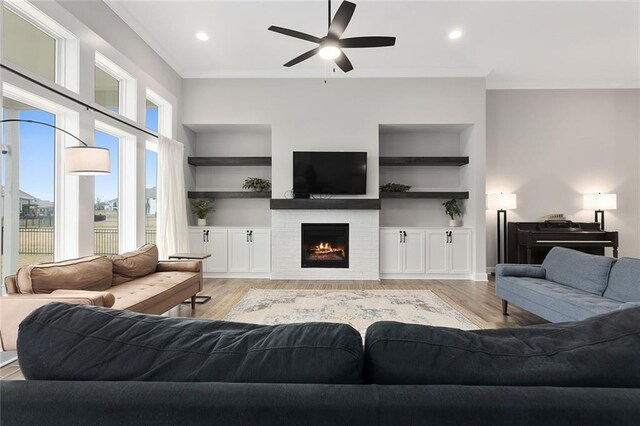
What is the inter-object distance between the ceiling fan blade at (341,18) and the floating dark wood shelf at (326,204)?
275cm

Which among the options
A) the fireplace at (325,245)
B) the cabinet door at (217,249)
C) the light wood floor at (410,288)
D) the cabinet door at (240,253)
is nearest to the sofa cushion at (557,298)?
the light wood floor at (410,288)

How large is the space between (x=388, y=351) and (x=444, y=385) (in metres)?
0.13

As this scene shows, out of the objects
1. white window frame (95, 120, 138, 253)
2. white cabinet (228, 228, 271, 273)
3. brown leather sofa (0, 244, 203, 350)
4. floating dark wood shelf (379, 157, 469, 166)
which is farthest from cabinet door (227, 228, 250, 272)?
floating dark wood shelf (379, 157, 469, 166)

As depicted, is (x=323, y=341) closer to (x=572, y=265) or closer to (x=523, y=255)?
(x=572, y=265)

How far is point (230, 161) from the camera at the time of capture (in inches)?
224

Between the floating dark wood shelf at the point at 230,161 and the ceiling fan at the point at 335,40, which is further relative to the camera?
the floating dark wood shelf at the point at 230,161

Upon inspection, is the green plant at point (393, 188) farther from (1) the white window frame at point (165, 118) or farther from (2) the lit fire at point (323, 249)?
(1) the white window frame at point (165, 118)

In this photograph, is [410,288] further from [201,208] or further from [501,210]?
A: [201,208]

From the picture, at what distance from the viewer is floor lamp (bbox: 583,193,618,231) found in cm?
547

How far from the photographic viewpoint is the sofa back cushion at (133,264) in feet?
10.3

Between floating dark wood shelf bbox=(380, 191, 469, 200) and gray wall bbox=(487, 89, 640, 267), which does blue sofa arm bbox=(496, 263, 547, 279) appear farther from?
gray wall bbox=(487, 89, 640, 267)

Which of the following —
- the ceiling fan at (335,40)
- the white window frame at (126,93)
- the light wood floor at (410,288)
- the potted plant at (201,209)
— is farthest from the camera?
the potted plant at (201,209)

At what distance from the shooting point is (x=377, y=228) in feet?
17.5

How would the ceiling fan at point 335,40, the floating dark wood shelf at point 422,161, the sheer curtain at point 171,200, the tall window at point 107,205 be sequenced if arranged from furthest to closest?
the floating dark wood shelf at point 422,161 < the sheer curtain at point 171,200 < the tall window at point 107,205 < the ceiling fan at point 335,40
